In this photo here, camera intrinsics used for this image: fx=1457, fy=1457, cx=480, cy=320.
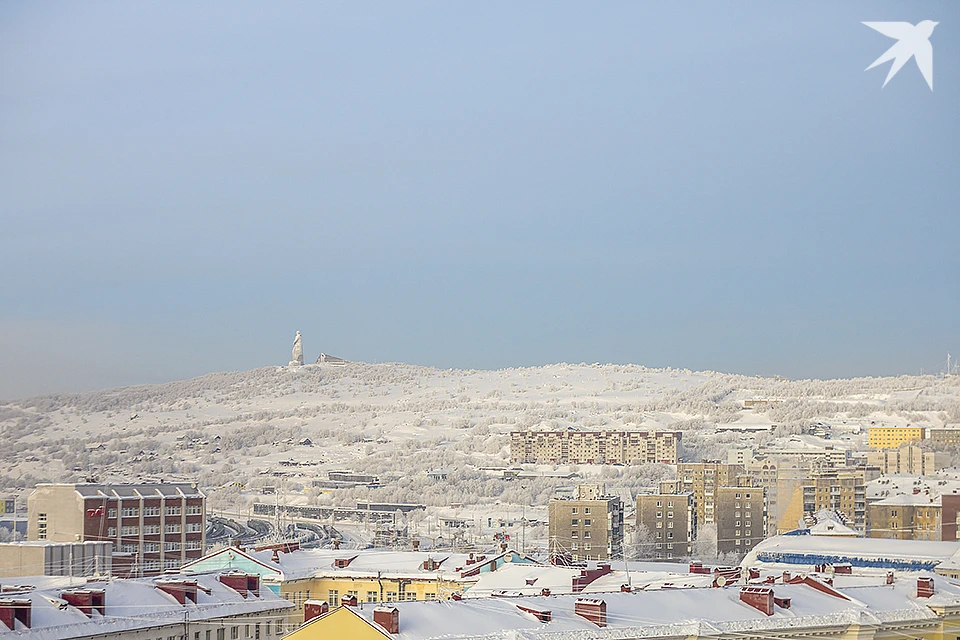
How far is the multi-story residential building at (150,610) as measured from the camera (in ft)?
26.3

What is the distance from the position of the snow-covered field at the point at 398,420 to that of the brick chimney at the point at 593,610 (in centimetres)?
3163

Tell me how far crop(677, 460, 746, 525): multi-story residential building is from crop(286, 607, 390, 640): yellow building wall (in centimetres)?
2525

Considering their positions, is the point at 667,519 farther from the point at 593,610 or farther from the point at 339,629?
the point at 339,629

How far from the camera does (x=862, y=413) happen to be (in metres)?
62.4

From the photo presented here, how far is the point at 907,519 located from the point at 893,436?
92.6 ft

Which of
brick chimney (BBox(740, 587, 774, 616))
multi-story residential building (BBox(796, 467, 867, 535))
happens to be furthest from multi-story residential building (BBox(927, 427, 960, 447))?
brick chimney (BBox(740, 587, 774, 616))

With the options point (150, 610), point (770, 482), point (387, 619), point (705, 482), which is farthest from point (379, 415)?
point (387, 619)

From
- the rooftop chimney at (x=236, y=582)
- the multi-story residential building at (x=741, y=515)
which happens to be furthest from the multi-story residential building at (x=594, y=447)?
the rooftop chimney at (x=236, y=582)

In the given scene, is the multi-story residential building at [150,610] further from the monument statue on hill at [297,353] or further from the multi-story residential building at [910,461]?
the monument statue on hill at [297,353]

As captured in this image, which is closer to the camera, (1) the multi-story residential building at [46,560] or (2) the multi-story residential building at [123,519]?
(1) the multi-story residential building at [46,560]

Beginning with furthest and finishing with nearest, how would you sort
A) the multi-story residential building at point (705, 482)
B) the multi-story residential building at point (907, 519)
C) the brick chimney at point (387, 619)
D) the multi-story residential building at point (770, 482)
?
the multi-story residential building at point (705, 482) < the multi-story residential building at point (770, 482) < the multi-story residential building at point (907, 519) < the brick chimney at point (387, 619)

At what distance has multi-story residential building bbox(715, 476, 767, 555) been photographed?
29297 millimetres

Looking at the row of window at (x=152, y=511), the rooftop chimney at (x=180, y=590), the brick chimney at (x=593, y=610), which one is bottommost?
the row of window at (x=152, y=511)

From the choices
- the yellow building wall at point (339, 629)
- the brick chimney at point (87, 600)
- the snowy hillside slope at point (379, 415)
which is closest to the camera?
the yellow building wall at point (339, 629)
